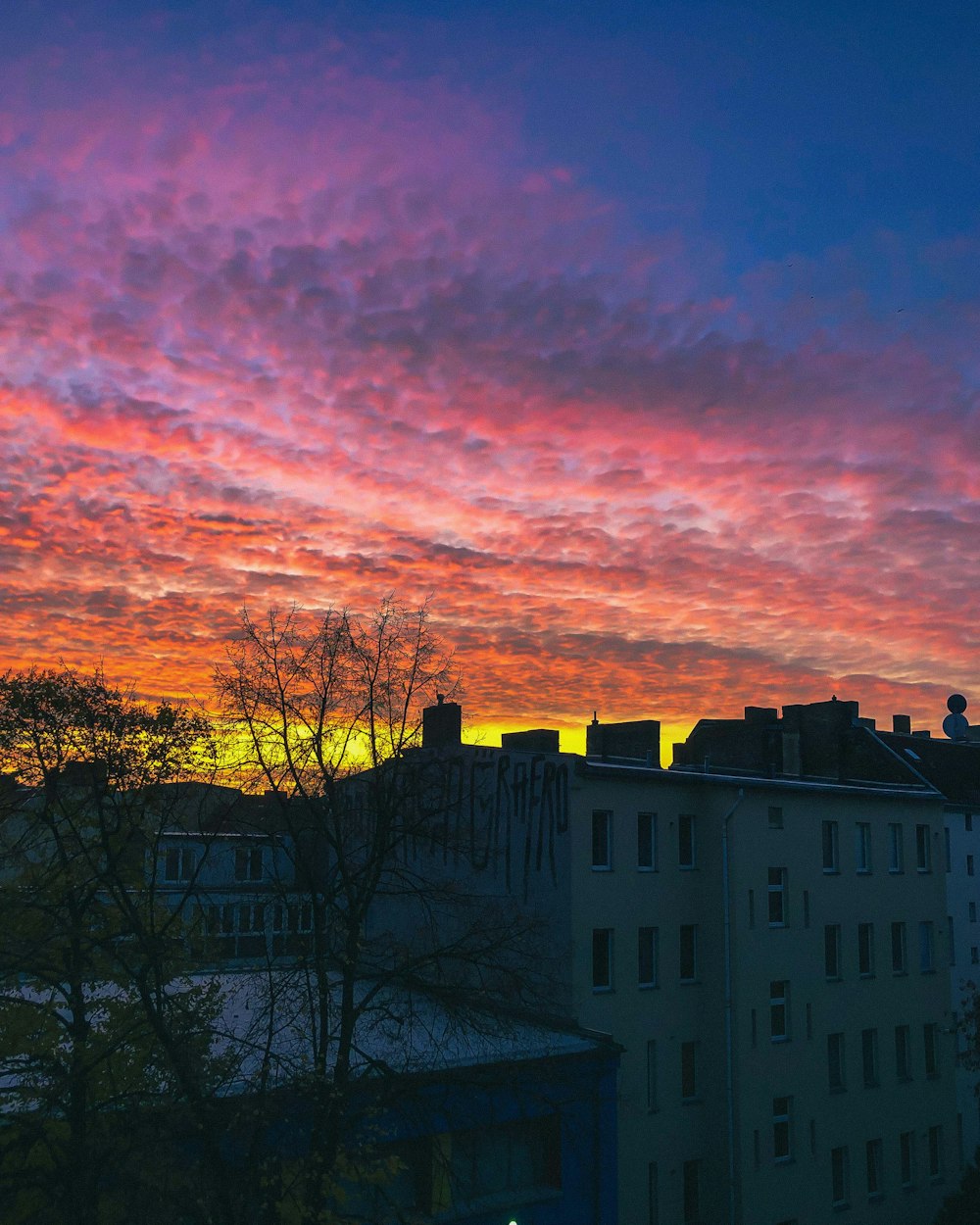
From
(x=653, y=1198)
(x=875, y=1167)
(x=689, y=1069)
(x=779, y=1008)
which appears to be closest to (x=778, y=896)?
(x=779, y=1008)

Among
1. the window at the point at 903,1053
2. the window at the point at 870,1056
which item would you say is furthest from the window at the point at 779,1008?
the window at the point at 903,1053

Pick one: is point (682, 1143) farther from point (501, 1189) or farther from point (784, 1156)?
point (501, 1189)

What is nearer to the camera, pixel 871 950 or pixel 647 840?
pixel 647 840

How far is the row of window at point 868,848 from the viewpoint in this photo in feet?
137

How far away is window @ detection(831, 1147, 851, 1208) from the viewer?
39375 mm

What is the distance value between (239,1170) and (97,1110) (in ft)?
9.28

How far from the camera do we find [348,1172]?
20.3 metres

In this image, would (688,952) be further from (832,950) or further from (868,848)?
(868,848)

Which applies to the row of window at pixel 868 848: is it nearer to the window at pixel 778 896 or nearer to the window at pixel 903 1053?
the window at pixel 778 896

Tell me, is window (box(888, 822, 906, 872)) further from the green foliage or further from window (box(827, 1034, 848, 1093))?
the green foliage

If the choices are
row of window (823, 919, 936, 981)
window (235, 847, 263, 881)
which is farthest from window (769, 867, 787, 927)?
window (235, 847, 263, 881)

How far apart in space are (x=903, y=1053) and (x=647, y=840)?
16.2 meters

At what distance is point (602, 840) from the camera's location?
35.0m

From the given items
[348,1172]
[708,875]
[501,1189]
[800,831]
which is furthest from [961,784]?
[348,1172]
